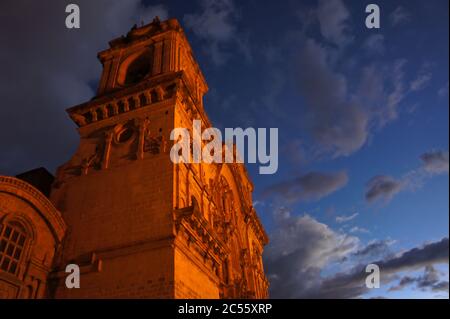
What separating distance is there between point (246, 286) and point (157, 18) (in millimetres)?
20419

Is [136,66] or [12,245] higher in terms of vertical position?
[136,66]

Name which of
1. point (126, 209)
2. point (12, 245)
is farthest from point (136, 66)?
point (12, 245)

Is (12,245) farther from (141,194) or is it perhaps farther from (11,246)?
(141,194)

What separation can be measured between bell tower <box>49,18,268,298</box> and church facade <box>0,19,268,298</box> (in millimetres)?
52

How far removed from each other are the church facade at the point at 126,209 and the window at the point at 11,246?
0.04m

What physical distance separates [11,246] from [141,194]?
526 centimetres

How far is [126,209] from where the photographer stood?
48.4 ft

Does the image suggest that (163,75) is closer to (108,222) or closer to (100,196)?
(100,196)

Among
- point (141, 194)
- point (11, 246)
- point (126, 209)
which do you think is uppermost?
point (141, 194)

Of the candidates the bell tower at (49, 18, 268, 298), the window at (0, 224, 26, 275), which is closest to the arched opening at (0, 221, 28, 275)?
the window at (0, 224, 26, 275)

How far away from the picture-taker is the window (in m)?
12.5

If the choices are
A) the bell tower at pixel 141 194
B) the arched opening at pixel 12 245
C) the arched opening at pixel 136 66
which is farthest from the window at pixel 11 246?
the arched opening at pixel 136 66

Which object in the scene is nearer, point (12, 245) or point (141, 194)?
point (12, 245)
